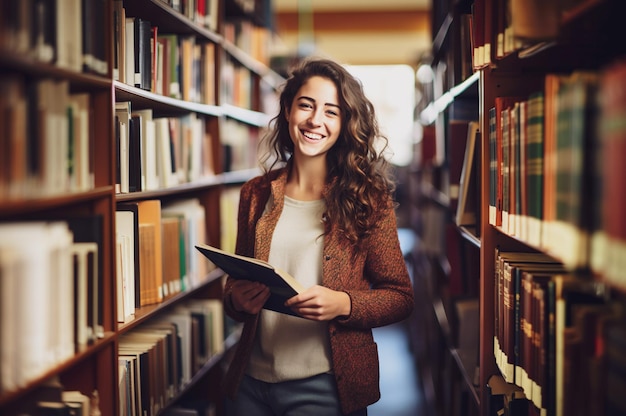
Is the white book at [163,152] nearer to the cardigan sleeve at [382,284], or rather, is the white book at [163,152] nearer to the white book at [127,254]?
the white book at [127,254]

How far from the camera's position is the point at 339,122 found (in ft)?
6.31

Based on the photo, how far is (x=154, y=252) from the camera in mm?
2250

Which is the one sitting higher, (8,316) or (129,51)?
(129,51)

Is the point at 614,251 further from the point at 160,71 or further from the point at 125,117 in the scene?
the point at 160,71

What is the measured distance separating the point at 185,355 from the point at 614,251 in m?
2.02

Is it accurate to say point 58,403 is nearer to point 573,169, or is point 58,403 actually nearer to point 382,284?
point 382,284

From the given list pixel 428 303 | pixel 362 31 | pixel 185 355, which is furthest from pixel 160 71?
pixel 362 31

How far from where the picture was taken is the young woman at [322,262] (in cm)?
173

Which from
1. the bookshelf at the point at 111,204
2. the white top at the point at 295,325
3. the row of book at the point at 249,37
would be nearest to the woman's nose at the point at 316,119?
the white top at the point at 295,325

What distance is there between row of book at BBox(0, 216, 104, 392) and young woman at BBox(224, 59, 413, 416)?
42cm

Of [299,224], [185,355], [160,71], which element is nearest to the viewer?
[299,224]

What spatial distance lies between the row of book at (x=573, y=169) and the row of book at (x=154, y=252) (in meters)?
1.20

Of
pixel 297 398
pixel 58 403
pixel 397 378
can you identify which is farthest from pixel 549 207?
pixel 397 378

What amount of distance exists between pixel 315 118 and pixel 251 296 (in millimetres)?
571
